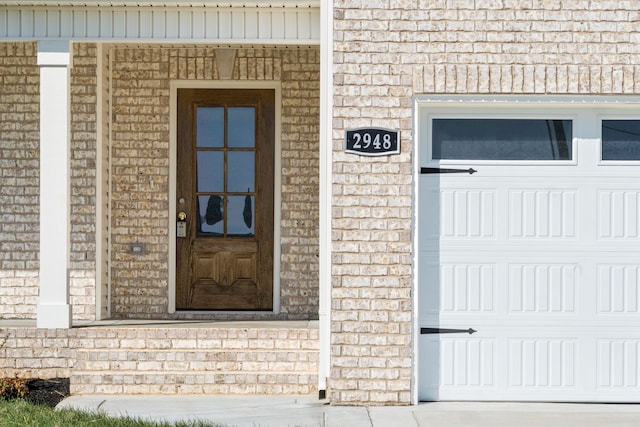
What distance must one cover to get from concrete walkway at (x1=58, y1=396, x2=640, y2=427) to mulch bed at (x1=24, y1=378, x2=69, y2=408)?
0.52ft

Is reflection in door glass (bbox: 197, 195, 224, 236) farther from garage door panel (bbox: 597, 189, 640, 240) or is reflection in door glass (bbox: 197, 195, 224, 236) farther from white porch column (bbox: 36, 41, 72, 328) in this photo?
garage door panel (bbox: 597, 189, 640, 240)

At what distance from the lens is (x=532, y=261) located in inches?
302

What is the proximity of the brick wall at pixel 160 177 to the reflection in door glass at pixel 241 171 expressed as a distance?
371 millimetres

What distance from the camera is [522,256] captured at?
7.68m

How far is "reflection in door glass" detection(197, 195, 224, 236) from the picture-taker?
10.0m

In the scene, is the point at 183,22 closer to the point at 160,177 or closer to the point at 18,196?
the point at 160,177

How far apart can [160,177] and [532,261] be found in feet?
13.4

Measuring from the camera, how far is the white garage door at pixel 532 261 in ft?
25.1

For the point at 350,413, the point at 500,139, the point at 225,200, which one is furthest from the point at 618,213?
the point at 225,200

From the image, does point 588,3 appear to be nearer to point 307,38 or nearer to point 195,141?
point 307,38

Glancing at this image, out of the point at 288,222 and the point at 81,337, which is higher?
the point at 288,222

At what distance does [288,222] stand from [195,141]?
1.28 meters

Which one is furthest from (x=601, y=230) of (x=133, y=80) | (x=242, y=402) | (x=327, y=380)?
(x=133, y=80)

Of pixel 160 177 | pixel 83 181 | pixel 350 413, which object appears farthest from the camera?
pixel 160 177
